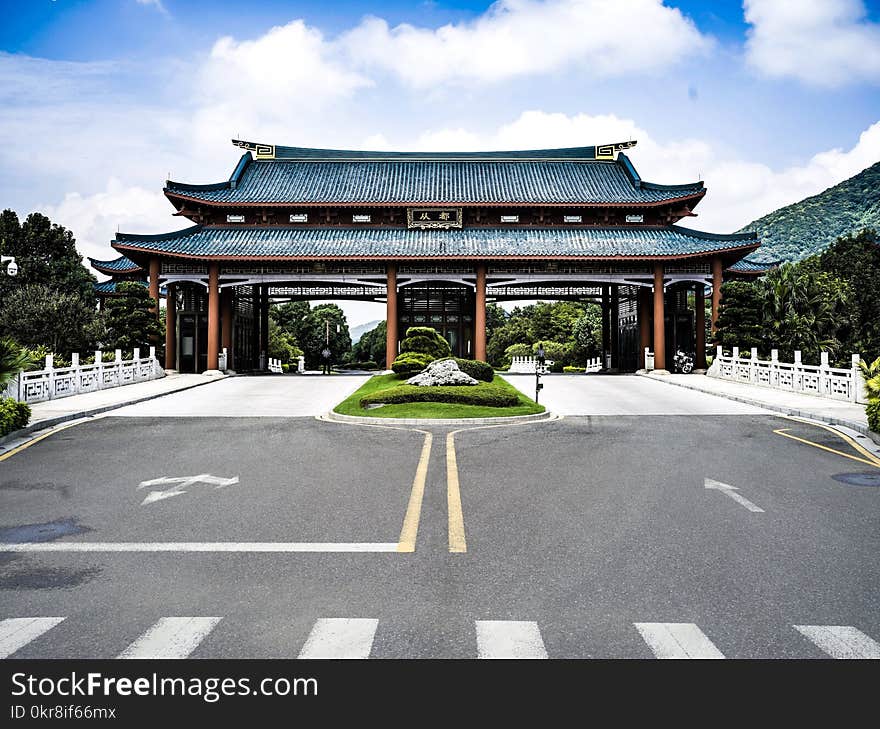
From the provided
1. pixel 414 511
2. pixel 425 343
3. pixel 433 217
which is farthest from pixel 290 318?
pixel 414 511

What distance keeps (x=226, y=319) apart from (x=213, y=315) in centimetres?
336

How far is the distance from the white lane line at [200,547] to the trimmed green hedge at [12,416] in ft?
→ 28.5

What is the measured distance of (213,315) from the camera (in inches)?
1478

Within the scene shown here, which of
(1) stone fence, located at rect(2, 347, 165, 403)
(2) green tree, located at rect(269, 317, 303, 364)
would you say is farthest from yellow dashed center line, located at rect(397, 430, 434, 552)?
(2) green tree, located at rect(269, 317, 303, 364)

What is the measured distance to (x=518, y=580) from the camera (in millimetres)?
5648

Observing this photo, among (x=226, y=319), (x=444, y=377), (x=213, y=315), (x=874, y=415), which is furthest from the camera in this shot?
(x=226, y=319)

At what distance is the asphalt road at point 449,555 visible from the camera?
14.8 feet

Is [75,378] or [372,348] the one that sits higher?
[372,348]

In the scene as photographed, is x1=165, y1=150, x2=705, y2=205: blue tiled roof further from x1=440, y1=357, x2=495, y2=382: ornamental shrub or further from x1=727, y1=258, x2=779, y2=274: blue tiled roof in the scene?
x1=440, y1=357, x2=495, y2=382: ornamental shrub

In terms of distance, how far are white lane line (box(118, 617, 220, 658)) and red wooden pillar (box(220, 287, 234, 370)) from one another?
36.9 meters

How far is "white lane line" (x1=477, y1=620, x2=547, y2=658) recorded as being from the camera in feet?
13.8

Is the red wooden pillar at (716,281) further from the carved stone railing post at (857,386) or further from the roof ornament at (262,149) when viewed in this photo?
the roof ornament at (262,149)

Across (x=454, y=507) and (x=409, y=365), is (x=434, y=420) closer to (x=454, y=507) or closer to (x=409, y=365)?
(x=454, y=507)

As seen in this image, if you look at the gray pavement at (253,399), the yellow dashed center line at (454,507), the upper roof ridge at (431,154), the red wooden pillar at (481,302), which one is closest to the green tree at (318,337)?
the upper roof ridge at (431,154)
